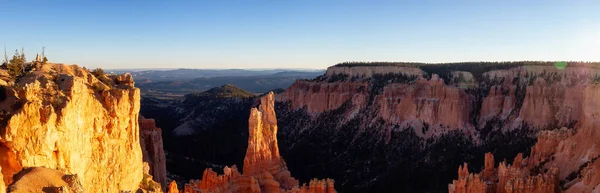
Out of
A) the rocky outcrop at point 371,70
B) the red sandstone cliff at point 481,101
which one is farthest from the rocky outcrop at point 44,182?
the rocky outcrop at point 371,70

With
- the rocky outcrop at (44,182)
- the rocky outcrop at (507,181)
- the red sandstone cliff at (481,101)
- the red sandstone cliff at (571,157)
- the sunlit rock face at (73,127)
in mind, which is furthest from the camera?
the red sandstone cliff at (481,101)

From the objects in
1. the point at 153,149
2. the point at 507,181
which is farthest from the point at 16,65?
the point at 507,181

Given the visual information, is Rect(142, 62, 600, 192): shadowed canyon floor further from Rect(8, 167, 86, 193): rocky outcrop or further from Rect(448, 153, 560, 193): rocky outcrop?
Rect(8, 167, 86, 193): rocky outcrop

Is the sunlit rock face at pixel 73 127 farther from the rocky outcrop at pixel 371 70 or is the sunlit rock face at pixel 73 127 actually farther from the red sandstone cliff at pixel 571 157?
the rocky outcrop at pixel 371 70

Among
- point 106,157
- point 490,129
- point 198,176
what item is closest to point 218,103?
point 198,176

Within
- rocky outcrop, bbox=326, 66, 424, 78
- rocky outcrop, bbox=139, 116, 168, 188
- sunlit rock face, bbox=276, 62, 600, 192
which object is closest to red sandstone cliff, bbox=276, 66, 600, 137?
sunlit rock face, bbox=276, 62, 600, 192

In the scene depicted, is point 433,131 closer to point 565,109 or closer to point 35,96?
point 565,109
